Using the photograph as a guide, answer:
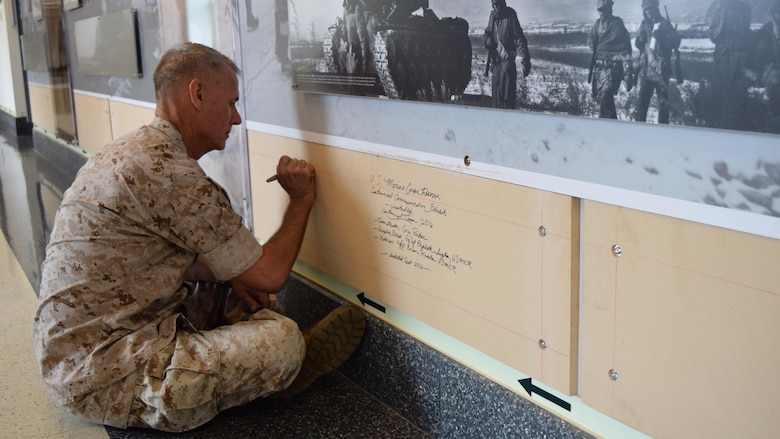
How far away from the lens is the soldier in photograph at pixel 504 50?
4.95 ft

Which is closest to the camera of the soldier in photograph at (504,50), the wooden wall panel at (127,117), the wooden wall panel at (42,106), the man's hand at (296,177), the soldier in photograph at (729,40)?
the soldier in photograph at (729,40)

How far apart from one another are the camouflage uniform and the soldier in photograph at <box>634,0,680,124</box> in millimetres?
1198

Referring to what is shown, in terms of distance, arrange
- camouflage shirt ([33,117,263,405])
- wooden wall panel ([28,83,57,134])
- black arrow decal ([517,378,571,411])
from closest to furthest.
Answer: black arrow decal ([517,378,571,411]) < camouflage shirt ([33,117,263,405]) < wooden wall panel ([28,83,57,134])

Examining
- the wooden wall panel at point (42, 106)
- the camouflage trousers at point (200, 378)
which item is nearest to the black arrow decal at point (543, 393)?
the camouflage trousers at point (200, 378)

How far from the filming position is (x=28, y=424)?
219 cm

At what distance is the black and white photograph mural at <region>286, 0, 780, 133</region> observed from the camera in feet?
3.71

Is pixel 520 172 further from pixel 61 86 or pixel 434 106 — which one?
pixel 61 86

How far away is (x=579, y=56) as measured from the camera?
1378 mm

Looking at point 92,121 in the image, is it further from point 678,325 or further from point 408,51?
point 678,325

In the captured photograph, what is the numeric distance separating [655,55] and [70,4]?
211 inches

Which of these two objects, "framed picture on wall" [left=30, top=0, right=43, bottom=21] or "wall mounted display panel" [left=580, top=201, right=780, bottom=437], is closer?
"wall mounted display panel" [left=580, top=201, right=780, bottom=437]

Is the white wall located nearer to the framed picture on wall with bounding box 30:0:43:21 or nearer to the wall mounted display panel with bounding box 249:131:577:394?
the framed picture on wall with bounding box 30:0:43:21

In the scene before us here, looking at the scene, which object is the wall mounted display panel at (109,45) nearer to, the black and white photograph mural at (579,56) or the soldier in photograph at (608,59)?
the black and white photograph mural at (579,56)

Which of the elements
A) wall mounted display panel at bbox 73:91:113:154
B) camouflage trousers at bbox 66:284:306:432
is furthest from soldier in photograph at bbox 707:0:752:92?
wall mounted display panel at bbox 73:91:113:154
